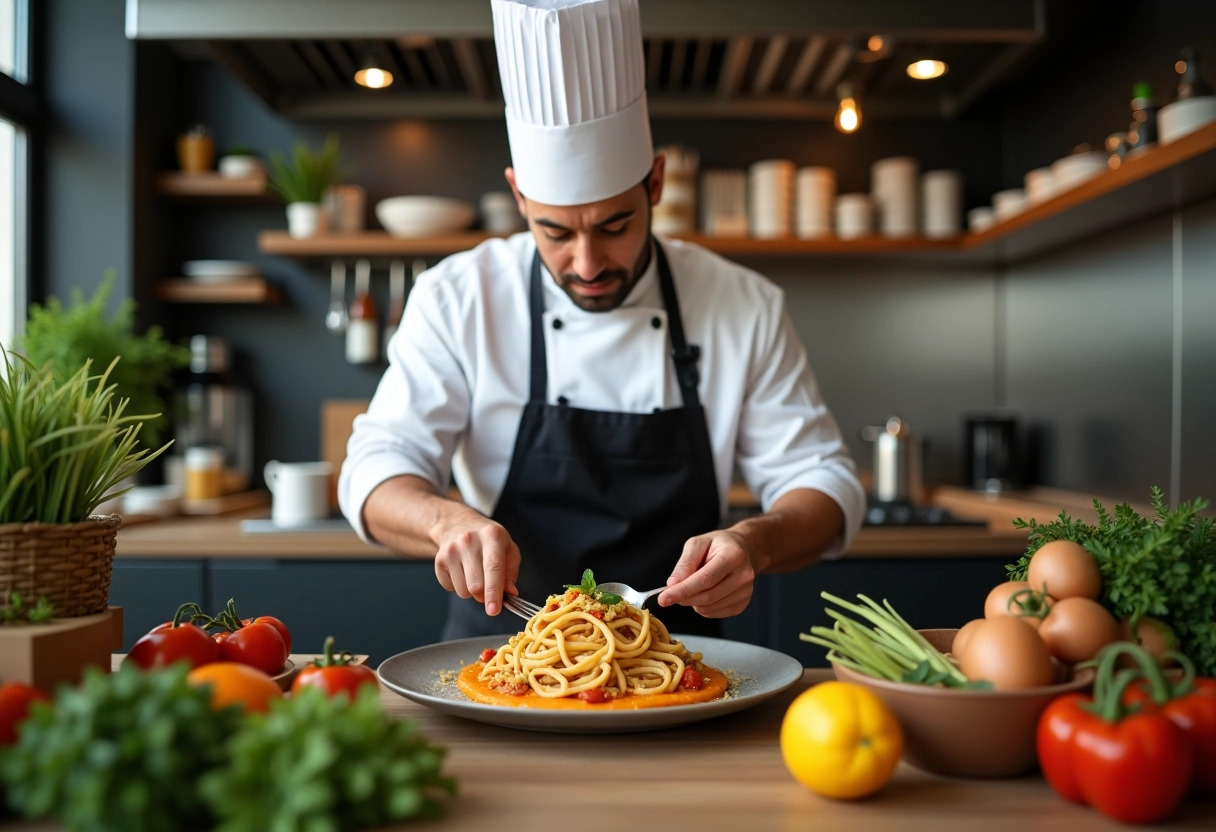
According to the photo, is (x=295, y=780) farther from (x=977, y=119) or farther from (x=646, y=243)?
(x=977, y=119)

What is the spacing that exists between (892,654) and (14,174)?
321cm

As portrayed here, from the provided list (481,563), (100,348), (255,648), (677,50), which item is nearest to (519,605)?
(481,563)

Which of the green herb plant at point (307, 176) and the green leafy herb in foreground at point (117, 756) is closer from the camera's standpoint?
the green leafy herb in foreground at point (117, 756)

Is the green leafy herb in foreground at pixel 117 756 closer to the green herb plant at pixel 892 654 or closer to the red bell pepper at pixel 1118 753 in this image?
the green herb plant at pixel 892 654

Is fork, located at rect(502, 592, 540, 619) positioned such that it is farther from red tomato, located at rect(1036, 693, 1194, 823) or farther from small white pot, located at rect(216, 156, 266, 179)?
small white pot, located at rect(216, 156, 266, 179)

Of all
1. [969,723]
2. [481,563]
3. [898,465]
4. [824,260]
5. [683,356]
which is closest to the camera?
[969,723]

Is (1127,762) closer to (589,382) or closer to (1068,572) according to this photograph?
(1068,572)

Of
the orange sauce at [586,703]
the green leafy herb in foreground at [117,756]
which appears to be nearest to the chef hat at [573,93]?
the orange sauce at [586,703]

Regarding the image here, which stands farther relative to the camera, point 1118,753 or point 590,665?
point 590,665

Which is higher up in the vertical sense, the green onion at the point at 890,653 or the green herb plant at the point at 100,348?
the green herb plant at the point at 100,348

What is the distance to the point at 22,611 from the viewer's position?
0.98 m

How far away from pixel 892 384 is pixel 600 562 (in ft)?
6.95

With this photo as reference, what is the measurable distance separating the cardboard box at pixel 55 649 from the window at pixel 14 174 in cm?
252

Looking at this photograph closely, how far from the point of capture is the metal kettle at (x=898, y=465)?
11.2ft
